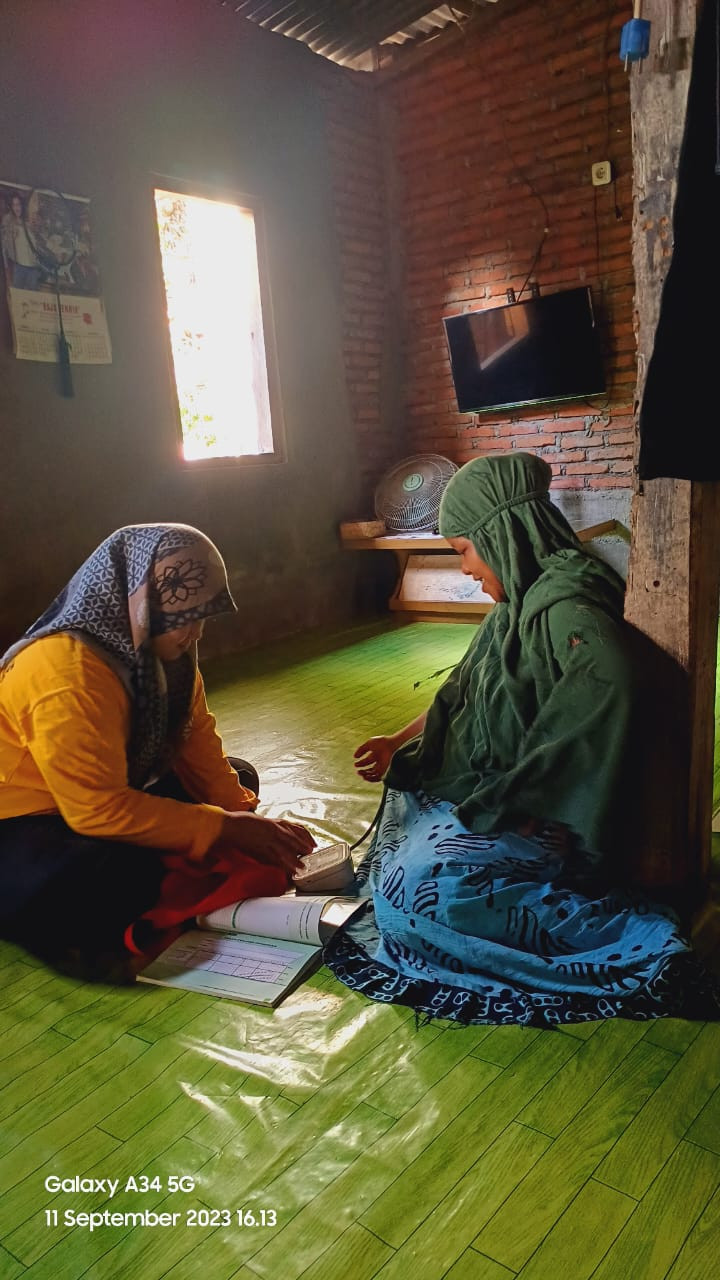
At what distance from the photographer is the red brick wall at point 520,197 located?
5527mm

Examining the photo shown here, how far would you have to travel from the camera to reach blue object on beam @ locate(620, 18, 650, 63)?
173 centimetres

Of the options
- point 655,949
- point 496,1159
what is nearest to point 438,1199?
point 496,1159

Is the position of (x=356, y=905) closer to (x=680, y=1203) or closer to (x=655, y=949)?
(x=655, y=949)

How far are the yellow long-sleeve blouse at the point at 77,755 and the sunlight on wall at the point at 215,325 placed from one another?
3372 millimetres

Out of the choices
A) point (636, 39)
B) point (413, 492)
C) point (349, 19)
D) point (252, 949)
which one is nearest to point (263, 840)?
point (252, 949)

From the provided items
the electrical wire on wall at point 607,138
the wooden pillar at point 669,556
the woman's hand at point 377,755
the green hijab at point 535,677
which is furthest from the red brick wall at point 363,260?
the wooden pillar at point 669,556

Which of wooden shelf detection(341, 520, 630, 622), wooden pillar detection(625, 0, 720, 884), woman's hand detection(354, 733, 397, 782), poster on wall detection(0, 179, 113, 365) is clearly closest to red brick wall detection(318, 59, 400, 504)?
wooden shelf detection(341, 520, 630, 622)

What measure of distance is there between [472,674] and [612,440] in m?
4.14

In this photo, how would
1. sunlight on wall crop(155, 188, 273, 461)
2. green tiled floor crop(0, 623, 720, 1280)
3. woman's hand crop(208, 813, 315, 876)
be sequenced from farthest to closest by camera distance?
sunlight on wall crop(155, 188, 273, 461) < woman's hand crop(208, 813, 315, 876) < green tiled floor crop(0, 623, 720, 1280)

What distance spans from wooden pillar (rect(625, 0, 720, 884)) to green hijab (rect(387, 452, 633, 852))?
5.1 inches

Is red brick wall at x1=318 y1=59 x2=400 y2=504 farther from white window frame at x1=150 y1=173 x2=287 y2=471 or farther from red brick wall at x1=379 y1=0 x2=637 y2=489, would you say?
white window frame at x1=150 y1=173 x2=287 y2=471

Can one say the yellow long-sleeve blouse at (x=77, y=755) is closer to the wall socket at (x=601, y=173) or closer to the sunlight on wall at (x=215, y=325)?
the sunlight on wall at (x=215, y=325)

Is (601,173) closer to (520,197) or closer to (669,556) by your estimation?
(520,197)

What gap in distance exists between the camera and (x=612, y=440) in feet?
19.1
